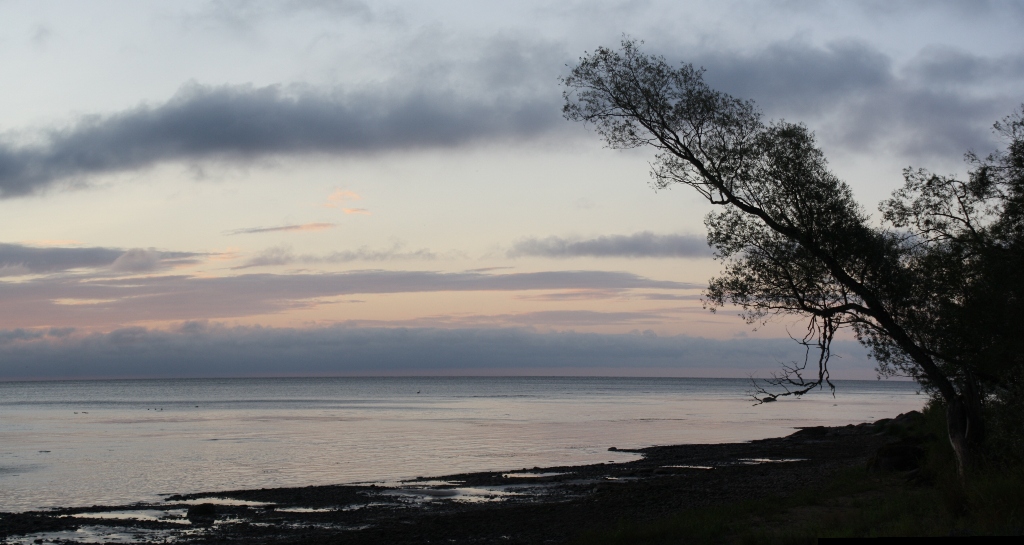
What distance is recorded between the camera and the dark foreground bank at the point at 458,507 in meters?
24.9

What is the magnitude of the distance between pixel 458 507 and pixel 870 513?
1475cm

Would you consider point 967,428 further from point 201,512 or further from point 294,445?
point 294,445

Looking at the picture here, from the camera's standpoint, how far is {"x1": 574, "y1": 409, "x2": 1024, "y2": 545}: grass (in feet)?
55.3

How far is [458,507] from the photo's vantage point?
30.4m

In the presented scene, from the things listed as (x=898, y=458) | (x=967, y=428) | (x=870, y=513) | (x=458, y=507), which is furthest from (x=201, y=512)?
(x=898, y=458)

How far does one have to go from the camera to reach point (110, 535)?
25.6 metres

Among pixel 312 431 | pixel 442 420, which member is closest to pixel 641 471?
pixel 312 431

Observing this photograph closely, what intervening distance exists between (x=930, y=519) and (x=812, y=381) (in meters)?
5.02

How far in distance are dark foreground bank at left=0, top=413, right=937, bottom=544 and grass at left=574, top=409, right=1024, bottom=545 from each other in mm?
1667

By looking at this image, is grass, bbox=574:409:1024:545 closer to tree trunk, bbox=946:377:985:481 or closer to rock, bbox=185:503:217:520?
tree trunk, bbox=946:377:985:481

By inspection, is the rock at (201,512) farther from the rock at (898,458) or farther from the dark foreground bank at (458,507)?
the rock at (898,458)

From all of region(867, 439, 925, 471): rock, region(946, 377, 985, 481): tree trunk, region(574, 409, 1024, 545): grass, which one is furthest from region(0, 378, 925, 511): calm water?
region(946, 377, 985, 481): tree trunk

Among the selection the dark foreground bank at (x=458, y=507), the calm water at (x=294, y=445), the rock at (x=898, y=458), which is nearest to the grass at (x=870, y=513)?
the rock at (x=898, y=458)

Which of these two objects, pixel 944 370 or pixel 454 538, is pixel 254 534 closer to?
pixel 454 538
